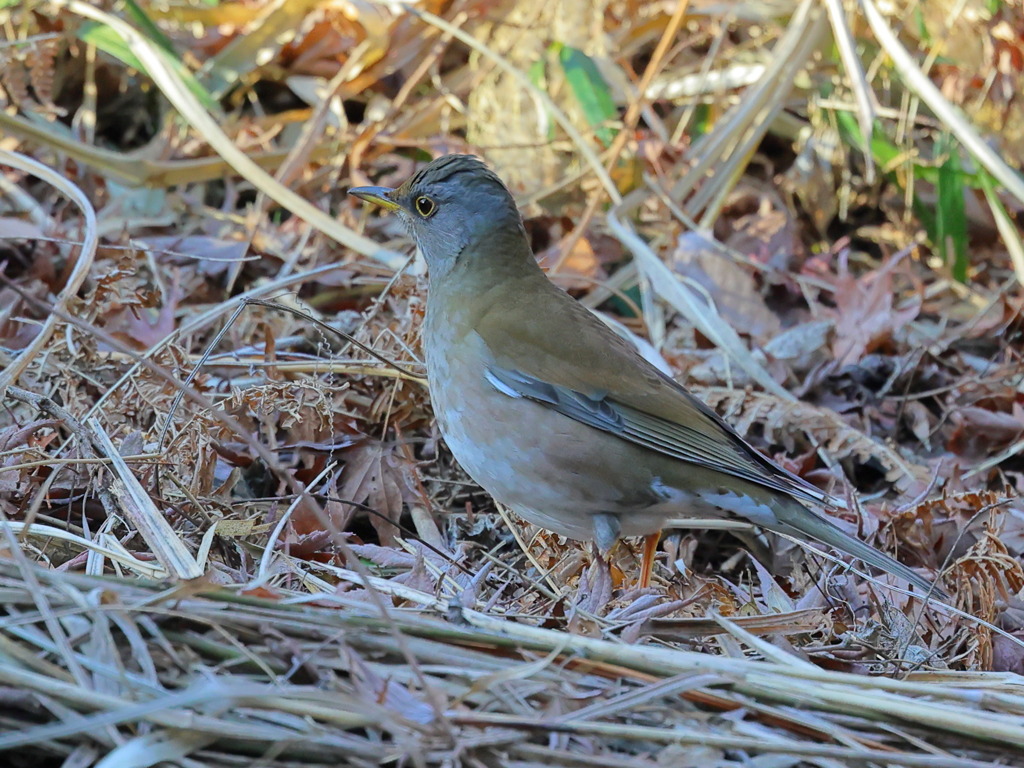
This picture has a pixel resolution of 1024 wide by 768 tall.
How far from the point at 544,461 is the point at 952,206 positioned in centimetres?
363

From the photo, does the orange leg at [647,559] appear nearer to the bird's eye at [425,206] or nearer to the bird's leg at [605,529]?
the bird's leg at [605,529]

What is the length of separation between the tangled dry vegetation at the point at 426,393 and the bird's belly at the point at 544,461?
0.23 metres

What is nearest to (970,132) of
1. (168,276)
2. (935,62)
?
(935,62)

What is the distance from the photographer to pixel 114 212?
5.61 m

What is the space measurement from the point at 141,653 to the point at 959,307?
485 cm

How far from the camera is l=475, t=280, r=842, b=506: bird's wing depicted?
370 cm

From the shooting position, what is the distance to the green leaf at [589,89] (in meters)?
6.18

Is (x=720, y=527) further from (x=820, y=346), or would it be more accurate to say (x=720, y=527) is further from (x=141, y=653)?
(x=141, y=653)

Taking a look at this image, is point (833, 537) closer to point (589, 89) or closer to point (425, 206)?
point (425, 206)

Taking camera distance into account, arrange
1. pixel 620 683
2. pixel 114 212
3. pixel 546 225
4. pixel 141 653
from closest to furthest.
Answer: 1. pixel 141 653
2. pixel 620 683
3. pixel 114 212
4. pixel 546 225

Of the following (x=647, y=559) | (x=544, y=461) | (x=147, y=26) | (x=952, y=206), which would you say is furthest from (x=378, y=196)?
(x=952, y=206)

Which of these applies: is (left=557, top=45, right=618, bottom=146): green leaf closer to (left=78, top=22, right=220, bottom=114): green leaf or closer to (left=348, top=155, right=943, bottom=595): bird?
(left=78, top=22, right=220, bottom=114): green leaf

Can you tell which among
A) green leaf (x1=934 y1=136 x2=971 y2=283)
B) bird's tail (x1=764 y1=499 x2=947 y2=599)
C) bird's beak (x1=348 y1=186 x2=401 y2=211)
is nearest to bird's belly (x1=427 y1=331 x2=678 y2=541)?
bird's tail (x1=764 y1=499 x2=947 y2=599)

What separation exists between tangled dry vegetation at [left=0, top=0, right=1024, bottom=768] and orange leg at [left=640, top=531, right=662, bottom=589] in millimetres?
132
